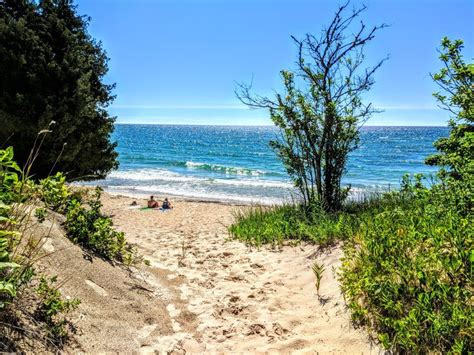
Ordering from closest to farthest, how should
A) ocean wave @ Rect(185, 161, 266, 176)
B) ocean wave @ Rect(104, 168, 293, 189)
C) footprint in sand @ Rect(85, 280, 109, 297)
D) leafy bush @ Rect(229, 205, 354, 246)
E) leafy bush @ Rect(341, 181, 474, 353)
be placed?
1. leafy bush @ Rect(341, 181, 474, 353)
2. footprint in sand @ Rect(85, 280, 109, 297)
3. leafy bush @ Rect(229, 205, 354, 246)
4. ocean wave @ Rect(104, 168, 293, 189)
5. ocean wave @ Rect(185, 161, 266, 176)

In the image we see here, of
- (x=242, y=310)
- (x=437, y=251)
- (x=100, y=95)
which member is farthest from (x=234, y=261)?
(x=100, y=95)

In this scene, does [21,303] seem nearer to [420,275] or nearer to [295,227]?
[420,275]

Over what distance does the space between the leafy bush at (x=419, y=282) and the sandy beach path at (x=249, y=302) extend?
1.00 feet

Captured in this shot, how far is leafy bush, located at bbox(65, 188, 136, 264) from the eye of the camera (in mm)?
4926

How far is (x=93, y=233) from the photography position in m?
5.11

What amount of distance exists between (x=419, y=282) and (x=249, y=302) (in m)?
2.26

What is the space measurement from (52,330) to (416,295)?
3414 mm

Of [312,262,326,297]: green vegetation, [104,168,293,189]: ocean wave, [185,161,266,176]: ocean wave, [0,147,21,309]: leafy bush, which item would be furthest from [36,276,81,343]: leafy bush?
[185,161,266,176]: ocean wave

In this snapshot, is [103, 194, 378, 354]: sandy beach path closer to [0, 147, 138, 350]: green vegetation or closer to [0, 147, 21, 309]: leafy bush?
[0, 147, 138, 350]: green vegetation

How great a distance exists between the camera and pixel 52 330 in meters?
2.99

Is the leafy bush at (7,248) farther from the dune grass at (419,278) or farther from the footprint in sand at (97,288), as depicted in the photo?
the dune grass at (419,278)

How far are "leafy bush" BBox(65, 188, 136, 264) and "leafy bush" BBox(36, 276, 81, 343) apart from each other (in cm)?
162

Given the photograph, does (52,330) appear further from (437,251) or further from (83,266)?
→ (437,251)

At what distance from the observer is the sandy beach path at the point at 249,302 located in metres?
3.77
